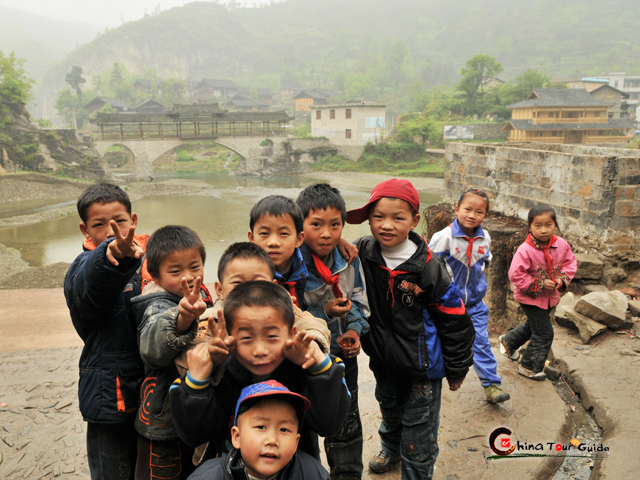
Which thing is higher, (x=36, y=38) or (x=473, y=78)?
(x=36, y=38)

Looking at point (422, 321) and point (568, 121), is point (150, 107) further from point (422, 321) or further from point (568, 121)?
point (422, 321)

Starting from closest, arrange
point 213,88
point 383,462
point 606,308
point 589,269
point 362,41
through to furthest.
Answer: point 383,462
point 606,308
point 589,269
point 213,88
point 362,41

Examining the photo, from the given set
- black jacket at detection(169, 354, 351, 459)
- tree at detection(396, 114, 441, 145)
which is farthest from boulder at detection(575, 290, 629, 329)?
tree at detection(396, 114, 441, 145)

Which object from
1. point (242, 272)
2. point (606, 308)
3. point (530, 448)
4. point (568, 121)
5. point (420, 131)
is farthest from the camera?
point (420, 131)

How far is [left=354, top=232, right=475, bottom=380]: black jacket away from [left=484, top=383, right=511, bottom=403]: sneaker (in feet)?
3.93

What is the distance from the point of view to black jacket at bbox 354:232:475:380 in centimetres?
231

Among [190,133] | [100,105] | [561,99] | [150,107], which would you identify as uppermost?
[100,105]

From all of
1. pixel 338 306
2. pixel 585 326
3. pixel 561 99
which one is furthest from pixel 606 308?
pixel 561 99

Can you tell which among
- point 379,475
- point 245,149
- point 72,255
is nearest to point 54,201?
point 72,255

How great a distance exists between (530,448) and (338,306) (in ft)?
5.88

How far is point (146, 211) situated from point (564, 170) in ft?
61.0

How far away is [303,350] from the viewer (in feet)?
4.89

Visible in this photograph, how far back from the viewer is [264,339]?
1552mm

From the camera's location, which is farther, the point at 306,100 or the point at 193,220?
the point at 306,100
